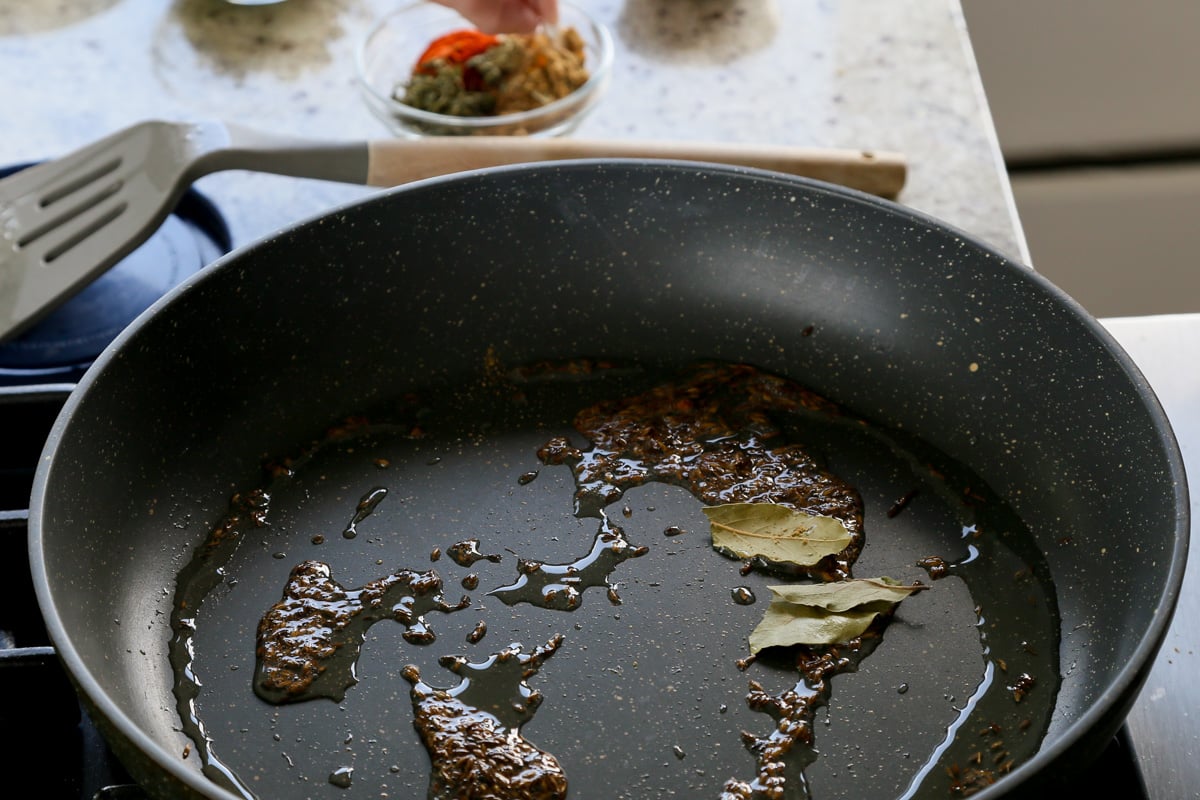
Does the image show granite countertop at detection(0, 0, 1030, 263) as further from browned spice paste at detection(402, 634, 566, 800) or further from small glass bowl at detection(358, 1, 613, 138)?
browned spice paste at detection(402, 634, 566, 800)

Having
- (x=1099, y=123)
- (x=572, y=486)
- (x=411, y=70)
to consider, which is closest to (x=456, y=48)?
(x=411, y=70)

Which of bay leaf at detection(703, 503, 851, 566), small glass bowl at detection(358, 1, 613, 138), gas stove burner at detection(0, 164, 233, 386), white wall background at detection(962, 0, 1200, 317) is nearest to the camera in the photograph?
bay leaf at detection(703, 503, 851, 566)

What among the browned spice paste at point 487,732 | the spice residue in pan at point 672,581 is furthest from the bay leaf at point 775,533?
the browned spice paste at point 487,732

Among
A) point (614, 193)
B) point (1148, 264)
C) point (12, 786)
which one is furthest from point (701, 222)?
point (1148, 264)

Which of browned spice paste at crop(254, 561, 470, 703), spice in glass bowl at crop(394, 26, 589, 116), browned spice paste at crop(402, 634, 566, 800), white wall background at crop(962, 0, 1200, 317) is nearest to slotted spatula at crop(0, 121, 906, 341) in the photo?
spice in glass bowl at crop(394, 26, 589, 116)

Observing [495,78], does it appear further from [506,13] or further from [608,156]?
[608,156]

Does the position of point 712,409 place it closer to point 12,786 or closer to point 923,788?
point 923,788

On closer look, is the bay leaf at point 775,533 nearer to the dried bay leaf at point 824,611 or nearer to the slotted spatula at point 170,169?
the dried bay leaf at point 824,611
